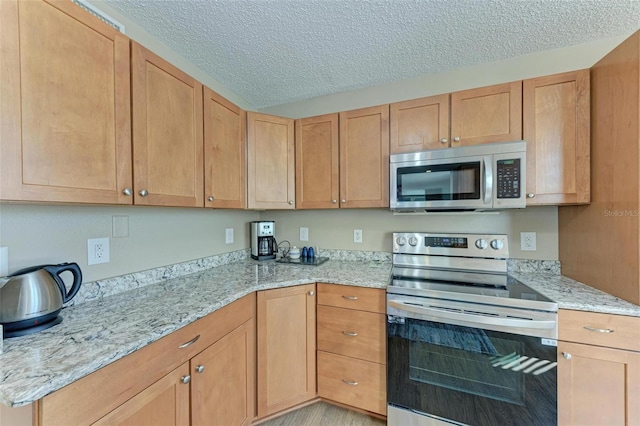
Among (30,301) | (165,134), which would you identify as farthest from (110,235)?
(165,134)

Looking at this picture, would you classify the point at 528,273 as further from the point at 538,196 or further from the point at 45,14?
the point at 45,14

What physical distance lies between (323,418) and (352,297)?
84 centimetres

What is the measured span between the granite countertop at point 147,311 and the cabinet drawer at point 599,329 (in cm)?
3

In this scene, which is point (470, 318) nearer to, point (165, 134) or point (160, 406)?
point (160, 406)

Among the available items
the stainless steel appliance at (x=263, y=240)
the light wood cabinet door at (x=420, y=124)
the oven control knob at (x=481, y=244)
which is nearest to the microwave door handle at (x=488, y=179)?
the light wood cabinet door at (x=420, y=124)

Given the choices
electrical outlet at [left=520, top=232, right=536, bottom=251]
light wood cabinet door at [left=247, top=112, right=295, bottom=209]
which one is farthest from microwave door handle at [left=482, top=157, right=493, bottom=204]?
light wood cabinet door at [left=247, top=112, right=295, bottom=209]

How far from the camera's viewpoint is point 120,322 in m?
0.96

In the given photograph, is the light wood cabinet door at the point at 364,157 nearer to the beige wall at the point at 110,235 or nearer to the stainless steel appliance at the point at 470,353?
the stainless steel appliance at the point at 470,353

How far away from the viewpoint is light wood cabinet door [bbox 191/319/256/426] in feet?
3.59

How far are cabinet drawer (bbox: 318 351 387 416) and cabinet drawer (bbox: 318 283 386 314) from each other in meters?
0.35

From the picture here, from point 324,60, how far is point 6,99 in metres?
1.63

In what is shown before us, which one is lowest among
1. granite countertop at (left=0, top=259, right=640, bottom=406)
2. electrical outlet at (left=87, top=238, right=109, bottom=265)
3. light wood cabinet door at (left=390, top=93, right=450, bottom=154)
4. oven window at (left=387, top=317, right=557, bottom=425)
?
oven window at (left=387, top=317, right=557, bottom=425)

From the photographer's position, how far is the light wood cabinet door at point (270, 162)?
1.92 meters

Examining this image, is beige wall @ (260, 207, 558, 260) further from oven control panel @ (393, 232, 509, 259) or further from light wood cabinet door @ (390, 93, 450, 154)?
light wood cabinet door @ (390, 93, 450, 154)
